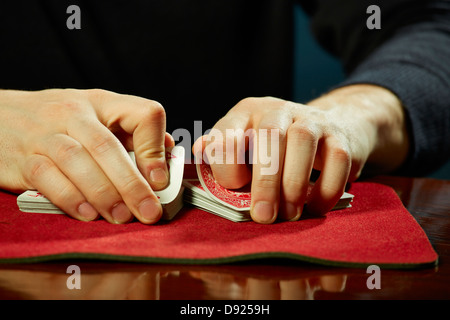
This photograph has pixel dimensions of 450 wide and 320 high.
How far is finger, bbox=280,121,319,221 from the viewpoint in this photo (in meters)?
0.74

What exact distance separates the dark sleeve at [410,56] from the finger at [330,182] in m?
0.67

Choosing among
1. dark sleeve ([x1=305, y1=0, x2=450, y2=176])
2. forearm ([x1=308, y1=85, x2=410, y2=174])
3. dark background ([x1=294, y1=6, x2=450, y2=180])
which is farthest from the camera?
dark background ([x1=294, y1=6, x2=450, y2=180])

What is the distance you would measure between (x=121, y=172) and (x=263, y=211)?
0.82ft

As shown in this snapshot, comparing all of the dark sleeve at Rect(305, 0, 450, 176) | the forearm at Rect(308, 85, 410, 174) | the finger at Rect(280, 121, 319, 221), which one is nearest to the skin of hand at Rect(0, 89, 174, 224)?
the finger at Rect(280, 121, 319, 221)

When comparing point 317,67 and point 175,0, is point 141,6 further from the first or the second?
point 317,67

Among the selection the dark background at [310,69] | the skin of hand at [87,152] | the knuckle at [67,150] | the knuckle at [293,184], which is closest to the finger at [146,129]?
the skin of hand at [87,152]

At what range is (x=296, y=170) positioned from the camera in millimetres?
739

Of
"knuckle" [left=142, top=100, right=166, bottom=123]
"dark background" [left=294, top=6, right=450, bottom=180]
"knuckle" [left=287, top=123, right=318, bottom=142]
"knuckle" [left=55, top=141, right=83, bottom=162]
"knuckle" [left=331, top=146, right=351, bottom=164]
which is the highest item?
"knuckle" [left=142, top=100, right=166, bottom=123]

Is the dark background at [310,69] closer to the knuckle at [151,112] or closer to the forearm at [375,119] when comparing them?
the forearm at [375,119]

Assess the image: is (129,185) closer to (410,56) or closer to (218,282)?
(218,282)

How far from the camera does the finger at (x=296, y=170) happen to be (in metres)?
0.74

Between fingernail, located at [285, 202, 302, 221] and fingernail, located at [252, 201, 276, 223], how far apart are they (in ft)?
0.12

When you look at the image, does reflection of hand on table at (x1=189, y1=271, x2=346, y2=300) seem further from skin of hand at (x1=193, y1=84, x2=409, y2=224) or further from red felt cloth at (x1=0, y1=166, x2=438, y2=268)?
skin of hand at (x1=193, y1=84, x2=409, y2=224)

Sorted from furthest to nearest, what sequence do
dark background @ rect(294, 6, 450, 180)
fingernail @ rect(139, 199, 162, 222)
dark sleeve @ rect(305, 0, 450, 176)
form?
1. dark background @ rect(294, 6, 450, 180)
2. dark sleeve @ rect(305, 0, 450, 176)
3. fingernail @ rect(139, 199, 162, 222)
